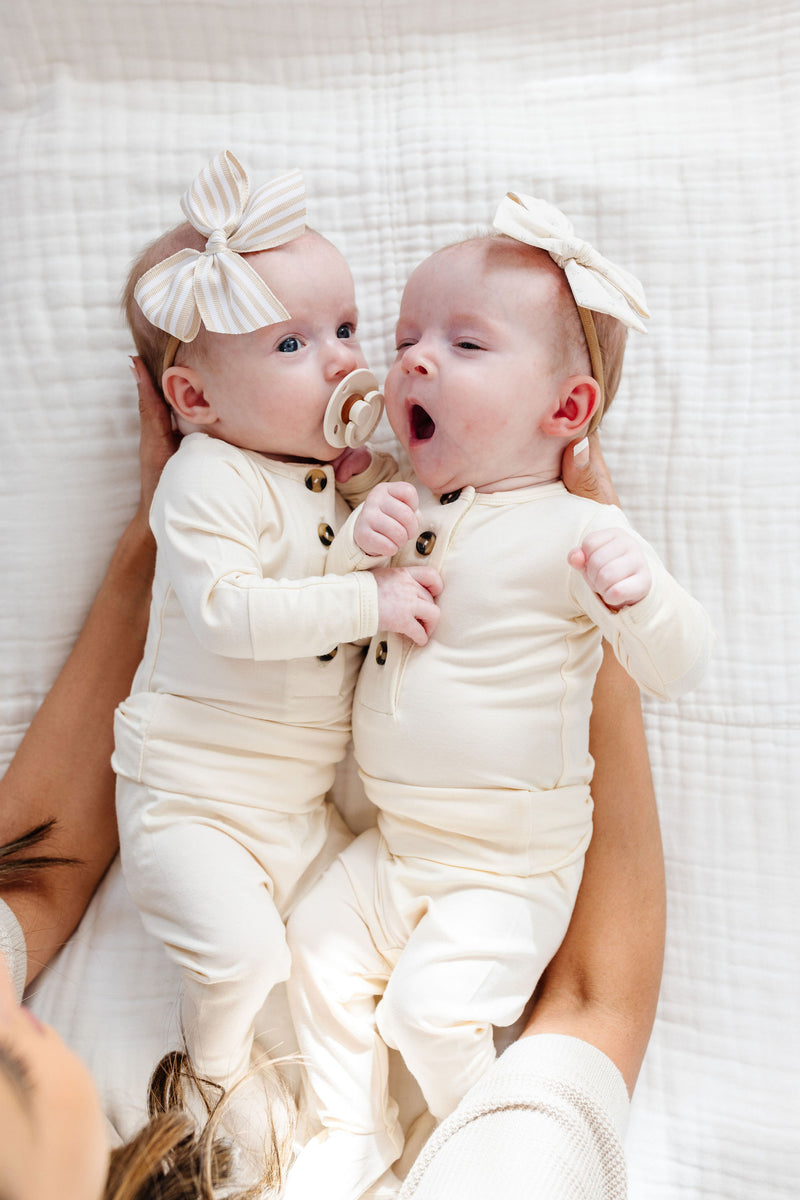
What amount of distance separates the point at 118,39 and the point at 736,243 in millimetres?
848

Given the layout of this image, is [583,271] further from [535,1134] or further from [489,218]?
[535,1134]

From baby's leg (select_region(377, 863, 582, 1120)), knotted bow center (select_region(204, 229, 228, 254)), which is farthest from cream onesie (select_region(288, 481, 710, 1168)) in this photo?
knotted bow center (select_region(204, 229, 228, 254))

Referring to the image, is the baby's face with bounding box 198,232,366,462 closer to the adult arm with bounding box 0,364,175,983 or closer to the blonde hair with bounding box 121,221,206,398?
the blonde hair with bounding box 121,221,206,398

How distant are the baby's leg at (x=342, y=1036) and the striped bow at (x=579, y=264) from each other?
66cm

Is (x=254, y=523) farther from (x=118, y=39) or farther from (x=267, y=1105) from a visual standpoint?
(x=118, y=39)

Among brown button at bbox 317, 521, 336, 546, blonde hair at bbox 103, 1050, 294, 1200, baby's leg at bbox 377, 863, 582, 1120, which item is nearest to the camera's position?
blonde hair at bbox 103, 1050, 294, 1200

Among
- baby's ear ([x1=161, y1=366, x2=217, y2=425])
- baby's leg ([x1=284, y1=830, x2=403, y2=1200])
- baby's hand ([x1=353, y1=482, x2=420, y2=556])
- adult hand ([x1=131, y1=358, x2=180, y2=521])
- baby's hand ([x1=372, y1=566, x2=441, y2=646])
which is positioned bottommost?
baby's leg ([x1=284, y1=830, x2=403, y2=1200])

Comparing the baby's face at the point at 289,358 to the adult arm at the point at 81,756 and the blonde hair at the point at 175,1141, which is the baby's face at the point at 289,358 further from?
the blonde hair at the point at 175,1141

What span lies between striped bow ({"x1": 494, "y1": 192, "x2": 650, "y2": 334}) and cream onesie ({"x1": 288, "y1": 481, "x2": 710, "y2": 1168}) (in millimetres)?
200

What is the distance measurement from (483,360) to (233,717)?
0.47 metres

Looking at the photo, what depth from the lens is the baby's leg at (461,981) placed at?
38.4 inches

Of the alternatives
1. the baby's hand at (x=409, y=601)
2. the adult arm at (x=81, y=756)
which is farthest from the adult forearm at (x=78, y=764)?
the baby's hand at (x=409, y=601)

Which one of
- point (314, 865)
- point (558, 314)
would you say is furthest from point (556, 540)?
point (314, 865)

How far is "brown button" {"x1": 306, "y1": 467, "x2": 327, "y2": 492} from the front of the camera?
1102 millimetres
